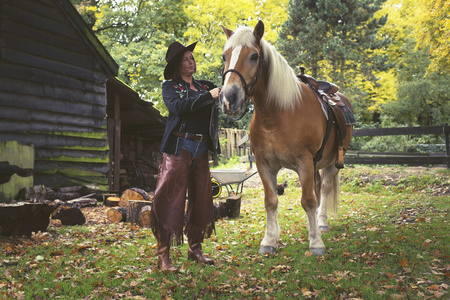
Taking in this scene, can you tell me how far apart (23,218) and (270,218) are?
3.30 m

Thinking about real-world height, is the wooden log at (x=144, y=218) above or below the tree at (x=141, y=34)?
below

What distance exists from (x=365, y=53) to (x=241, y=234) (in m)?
15.4

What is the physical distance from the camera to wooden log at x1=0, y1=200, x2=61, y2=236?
4398 mm

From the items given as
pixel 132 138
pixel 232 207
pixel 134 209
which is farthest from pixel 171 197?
pixel 132 138

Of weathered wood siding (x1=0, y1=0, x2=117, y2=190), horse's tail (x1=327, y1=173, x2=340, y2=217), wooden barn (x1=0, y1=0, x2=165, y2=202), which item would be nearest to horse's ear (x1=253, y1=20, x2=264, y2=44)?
horse's tail (x1=327, y1=173, x2=340, y2=217)

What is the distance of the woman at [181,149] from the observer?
3.44 meters

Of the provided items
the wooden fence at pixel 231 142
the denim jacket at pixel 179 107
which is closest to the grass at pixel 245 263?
the denim jacket at pixel 179 107

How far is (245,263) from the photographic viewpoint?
3.72m

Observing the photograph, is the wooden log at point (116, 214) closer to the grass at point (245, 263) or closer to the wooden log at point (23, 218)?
the grass at point (245, 263)

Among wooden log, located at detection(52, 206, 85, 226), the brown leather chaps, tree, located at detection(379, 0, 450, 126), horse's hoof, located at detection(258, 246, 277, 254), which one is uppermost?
tree, located at detection(379, 0, 450, 126)

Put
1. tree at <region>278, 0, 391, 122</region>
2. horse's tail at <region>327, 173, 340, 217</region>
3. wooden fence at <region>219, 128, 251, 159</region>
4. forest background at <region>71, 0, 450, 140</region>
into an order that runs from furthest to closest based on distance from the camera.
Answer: wooden fence at <region>219, 128, 251, 159</region> < tree at <region>278, 0, 391, 122</region> < forest background at <region>71, 0, 450, 140</region> < horse's tail at <region>327, 173, 340, 217</region>

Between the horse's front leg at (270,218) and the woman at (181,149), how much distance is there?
0.76 m

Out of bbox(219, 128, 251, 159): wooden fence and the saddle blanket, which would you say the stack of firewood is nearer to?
the saddle blanket

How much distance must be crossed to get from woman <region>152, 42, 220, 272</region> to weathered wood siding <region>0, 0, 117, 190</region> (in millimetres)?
5449
